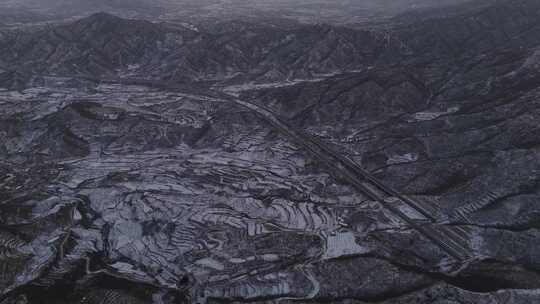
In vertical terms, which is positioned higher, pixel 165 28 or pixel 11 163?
pixel 165 28

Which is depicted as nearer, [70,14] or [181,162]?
Answer: [181,162]

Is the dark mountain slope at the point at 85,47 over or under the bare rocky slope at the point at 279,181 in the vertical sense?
over

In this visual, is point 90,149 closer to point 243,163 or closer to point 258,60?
point 243,163

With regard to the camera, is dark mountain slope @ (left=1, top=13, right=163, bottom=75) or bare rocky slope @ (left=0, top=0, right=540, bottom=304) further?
dark mountain slope @ (left=1, top=13, right=163, bottom=75)

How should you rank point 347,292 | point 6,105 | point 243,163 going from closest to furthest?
point 347,292 < point 243,163 < point 6,105

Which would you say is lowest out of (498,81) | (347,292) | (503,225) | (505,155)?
(347,292)

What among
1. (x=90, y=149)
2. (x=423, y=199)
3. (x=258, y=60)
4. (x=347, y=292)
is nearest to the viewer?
(x=347, y=292)

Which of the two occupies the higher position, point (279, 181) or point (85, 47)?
point (85, 47)

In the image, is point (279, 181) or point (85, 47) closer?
point (279, 181)

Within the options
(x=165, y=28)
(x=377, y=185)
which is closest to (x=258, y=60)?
(x=165, y=28)

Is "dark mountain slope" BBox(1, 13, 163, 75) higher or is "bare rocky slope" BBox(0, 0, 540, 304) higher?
"dark mountain slope" BBox(1, 13, 163, 75)
